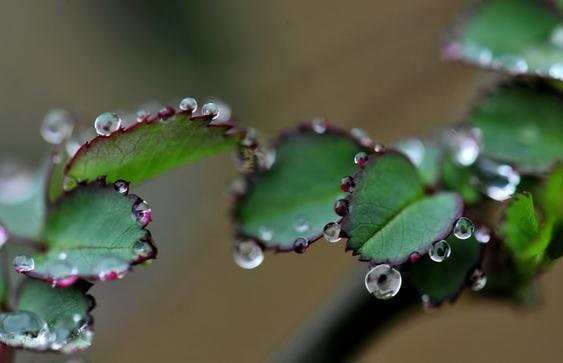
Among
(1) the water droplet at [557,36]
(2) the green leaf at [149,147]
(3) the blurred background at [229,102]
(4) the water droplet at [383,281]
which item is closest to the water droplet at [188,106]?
(2) the green leaf at [149,147]

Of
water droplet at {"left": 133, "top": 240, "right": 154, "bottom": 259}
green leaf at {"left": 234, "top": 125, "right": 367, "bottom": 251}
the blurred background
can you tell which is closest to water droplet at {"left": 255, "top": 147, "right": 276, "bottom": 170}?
green leaf at {"left": 234, "top": 125, "right": 367, "bottom": 251}

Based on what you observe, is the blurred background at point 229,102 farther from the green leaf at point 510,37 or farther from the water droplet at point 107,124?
the water droplet at point 107,124

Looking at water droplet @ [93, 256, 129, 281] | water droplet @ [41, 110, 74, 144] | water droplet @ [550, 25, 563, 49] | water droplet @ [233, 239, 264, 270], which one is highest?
water droplet @ [93, 256, 129, 281]

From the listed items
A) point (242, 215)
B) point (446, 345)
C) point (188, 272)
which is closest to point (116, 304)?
point (188, 272)

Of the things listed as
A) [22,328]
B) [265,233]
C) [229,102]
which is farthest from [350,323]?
[229,102]

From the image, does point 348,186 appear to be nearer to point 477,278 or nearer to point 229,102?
point 477,278

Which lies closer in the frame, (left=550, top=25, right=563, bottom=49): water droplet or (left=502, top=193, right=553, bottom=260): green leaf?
(left=502, top=193, right=553, bottom=260): green leaf

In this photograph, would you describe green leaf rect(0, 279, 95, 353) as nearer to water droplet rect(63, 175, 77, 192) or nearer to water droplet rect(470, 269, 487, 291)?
water droplet rect(63, 175, 77, 192)
